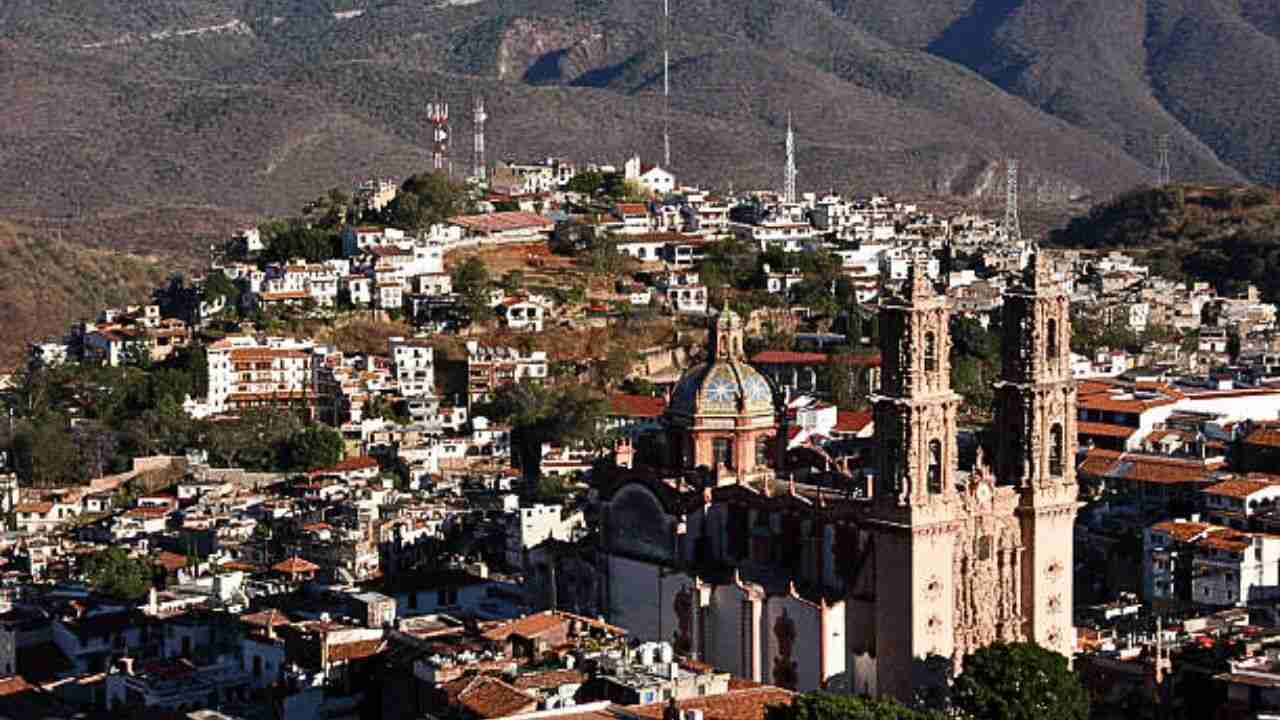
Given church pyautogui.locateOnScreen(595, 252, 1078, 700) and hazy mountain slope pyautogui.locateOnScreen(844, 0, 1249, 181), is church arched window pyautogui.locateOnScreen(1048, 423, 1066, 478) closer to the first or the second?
church pyautogui.locateOnScreen(595, 252, 1078, 700)

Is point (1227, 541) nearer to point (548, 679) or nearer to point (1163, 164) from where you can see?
point (548, 679)

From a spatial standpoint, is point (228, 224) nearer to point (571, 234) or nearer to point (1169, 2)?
point (571, 234)

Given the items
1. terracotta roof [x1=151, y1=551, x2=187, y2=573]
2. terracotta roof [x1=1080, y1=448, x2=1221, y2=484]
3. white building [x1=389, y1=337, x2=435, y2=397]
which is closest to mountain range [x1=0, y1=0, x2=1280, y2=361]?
white building [x1=389, y1=337, x2=435, y2=397]

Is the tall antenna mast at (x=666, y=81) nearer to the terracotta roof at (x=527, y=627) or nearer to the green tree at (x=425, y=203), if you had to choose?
the green tree at (x=425, y=203)

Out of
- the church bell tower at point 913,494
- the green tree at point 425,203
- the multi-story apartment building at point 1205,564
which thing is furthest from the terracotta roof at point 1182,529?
the green tree at point 425,203

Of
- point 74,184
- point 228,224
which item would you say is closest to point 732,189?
point 228,224

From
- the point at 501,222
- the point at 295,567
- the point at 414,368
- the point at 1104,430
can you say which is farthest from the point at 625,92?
the point at 295,567
